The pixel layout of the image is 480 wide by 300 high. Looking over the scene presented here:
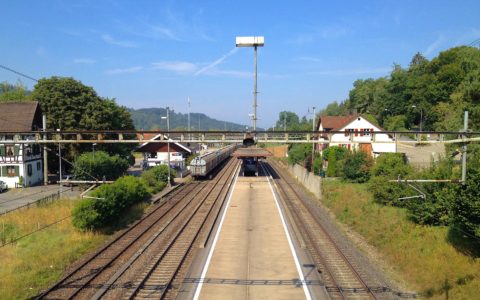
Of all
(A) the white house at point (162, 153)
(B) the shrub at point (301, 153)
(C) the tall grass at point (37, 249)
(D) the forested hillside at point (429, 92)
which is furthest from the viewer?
(D) the forested hillside at point (429, 92)

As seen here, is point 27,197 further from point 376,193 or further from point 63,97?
point 376,193

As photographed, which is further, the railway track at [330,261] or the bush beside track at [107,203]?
the bush beside track at [107,203]

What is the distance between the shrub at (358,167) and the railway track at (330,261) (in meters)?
8.30

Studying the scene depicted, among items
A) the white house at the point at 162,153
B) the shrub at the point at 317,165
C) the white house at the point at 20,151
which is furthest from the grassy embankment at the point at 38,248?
the white house at the point at 162,153

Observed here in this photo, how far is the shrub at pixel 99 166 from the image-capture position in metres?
37.0

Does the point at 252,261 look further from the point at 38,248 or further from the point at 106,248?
the point at 38,248

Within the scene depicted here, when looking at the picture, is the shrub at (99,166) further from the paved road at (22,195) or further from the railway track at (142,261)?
the railway track at (142,261)

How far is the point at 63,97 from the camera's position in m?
48.5

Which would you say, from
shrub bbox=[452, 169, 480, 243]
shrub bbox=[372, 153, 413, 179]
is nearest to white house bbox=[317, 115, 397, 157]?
shrub bbox=[372, 153, 413, 179]

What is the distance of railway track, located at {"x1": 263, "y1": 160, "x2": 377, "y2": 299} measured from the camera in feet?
50.7

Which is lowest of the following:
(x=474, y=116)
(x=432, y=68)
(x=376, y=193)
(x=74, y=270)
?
(x=74, y=270)

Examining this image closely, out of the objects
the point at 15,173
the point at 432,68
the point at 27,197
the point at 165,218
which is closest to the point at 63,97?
the point at 15,173

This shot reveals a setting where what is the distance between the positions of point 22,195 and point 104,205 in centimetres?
1816

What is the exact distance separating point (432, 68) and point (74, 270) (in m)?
74.3
